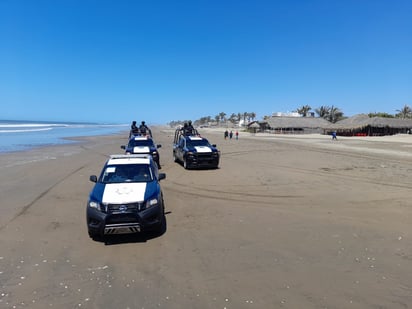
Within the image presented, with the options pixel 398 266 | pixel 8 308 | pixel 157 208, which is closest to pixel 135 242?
pixel 157 208

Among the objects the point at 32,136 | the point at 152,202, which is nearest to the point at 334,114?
the point at 32,136

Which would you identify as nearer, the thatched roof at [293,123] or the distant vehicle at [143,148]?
the distant vehicle at [143,148]

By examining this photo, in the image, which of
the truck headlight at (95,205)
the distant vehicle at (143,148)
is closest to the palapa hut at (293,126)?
the distant vehicle at (143,148)

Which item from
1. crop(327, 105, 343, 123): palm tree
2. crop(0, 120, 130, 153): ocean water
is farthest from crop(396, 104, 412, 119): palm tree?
crop(0, 120, 130, 153): ocean water

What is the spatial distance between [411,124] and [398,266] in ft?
279

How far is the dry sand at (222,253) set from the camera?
4.49 metres

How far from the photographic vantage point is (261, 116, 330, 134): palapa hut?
83.6 metres

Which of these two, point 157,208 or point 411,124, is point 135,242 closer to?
point 157,208

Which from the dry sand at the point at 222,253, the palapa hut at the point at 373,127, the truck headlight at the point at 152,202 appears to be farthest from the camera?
the palapa hut at the point at 373,127

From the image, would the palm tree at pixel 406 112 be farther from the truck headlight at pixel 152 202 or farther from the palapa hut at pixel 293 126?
the truck headlight at pixel 152 202

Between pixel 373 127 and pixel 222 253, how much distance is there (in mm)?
75276

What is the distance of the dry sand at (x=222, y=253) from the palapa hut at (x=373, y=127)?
220 feet

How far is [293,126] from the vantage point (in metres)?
83.9

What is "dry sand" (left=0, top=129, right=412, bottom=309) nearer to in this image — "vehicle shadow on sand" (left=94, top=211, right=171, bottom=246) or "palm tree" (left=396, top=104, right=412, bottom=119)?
"vehicle shadow on sand" (left=94, top=211, right=171, bottom=246)
